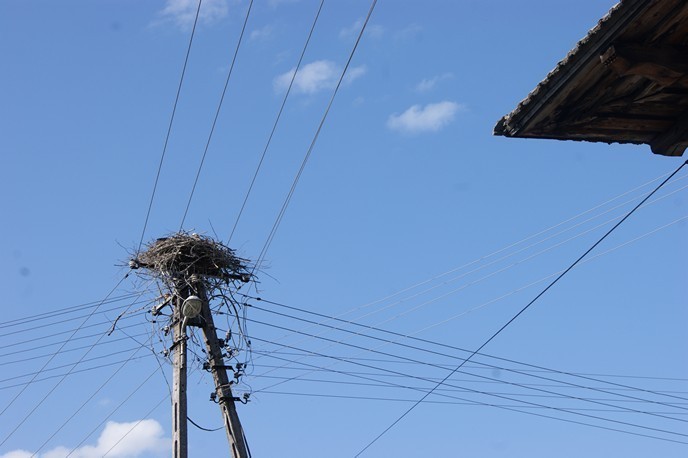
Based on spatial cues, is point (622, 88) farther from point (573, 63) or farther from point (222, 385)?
point (222, 385)

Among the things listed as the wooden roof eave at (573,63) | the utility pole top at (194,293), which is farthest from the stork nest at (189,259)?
the wooden roof eave at (573,63)

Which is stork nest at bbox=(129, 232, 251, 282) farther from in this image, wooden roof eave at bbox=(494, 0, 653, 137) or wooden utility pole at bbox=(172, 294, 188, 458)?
wooden roof eave at bbox=(494, 0, 653, 137)

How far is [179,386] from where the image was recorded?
1328 cm

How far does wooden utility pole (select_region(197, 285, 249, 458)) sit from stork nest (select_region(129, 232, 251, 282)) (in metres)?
0.34

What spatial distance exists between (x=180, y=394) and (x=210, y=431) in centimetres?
65

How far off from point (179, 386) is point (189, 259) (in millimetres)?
2030

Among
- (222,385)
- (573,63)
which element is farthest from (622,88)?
(222,385)

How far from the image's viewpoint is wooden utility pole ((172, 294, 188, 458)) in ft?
42.0

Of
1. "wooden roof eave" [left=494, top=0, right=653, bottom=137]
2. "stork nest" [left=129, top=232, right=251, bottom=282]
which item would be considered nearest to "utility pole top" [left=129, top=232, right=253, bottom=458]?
"stork nest" [left=129, top=232, right=251, bottom=282]

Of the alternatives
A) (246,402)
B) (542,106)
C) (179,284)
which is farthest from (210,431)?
(542,106)

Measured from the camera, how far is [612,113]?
7.43m

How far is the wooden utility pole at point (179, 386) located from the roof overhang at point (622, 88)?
6998 millimetres

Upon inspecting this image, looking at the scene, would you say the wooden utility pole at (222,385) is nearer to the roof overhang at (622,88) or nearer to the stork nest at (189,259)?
the stork nest at (189,259)

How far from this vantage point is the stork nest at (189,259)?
14352 millimetres
